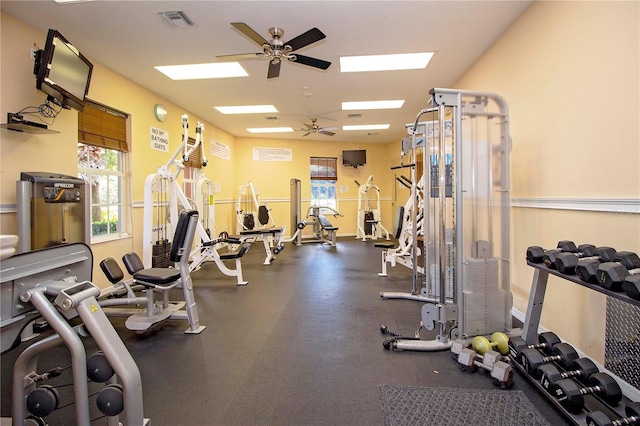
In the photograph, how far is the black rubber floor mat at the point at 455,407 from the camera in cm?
154

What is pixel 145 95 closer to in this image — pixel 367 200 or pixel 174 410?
pixel 174 410

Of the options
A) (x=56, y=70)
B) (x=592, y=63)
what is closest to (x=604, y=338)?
(x=592, y=63)

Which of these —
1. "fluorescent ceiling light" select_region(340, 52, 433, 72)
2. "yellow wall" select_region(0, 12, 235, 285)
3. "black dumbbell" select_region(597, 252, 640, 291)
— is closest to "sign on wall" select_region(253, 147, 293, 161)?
"yellow wall" select_region(0, 12, 235, 285)

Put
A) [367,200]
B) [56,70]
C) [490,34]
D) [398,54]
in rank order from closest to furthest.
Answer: [56,70] → [490,34] → [398,54] → [367,200]

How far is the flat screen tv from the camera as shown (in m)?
2.46

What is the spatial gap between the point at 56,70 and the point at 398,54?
3136 millimetres

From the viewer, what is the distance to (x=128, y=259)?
8.95 feet

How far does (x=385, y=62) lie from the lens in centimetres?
366

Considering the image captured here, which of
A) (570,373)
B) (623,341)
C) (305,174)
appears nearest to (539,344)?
(570,373)

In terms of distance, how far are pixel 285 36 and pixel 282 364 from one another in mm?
2865

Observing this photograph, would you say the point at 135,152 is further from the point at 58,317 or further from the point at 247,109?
the point at 58,317

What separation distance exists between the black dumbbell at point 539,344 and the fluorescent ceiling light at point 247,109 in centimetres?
465

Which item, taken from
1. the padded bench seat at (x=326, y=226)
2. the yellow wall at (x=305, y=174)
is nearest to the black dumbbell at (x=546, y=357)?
the padded bench seat at (x=326, y=226)

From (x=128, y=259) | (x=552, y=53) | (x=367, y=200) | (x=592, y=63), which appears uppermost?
(x=552, y=53)
